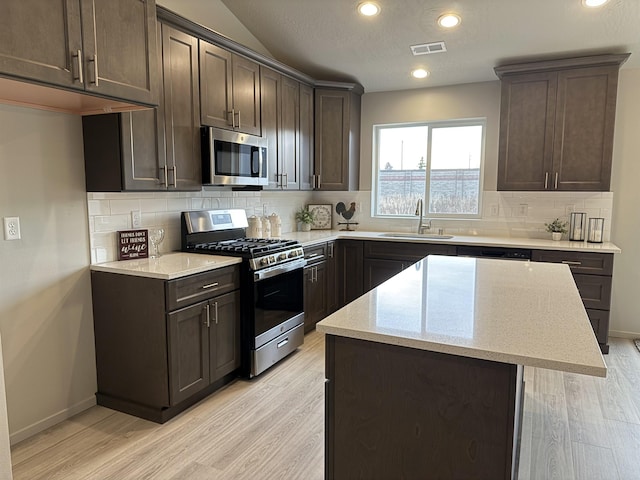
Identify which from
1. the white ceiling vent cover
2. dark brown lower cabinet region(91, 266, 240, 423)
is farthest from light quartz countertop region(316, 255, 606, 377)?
the white ceiling vent cover

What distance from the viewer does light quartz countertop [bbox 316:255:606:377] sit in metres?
1.26

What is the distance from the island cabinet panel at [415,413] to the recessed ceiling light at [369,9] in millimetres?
2695

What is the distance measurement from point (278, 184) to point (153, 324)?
189cm

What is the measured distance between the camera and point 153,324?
8.09ft

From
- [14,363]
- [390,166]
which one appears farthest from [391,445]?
[390,166]

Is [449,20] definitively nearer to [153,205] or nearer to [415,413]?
[153,205]

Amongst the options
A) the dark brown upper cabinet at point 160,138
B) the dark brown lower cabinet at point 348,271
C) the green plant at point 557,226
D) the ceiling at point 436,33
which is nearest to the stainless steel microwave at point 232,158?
the dark brown upper cabinet at point 160,138

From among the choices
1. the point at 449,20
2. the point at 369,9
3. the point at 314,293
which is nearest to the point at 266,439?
the point at 314,293

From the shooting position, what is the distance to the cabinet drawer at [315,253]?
3.83 metres

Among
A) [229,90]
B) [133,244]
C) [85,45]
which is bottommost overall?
[133,244]

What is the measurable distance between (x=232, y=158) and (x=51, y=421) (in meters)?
2.03

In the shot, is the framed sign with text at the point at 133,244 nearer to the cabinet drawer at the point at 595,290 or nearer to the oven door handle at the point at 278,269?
the oven door handle at the point at 278,269

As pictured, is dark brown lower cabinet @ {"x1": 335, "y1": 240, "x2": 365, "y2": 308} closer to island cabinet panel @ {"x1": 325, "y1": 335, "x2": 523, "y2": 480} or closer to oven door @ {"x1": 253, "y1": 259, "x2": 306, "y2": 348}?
oven door @ {"x1": 253, "y1": 259, "x2": 306, "y2": 348}

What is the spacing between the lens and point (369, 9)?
324 cm
